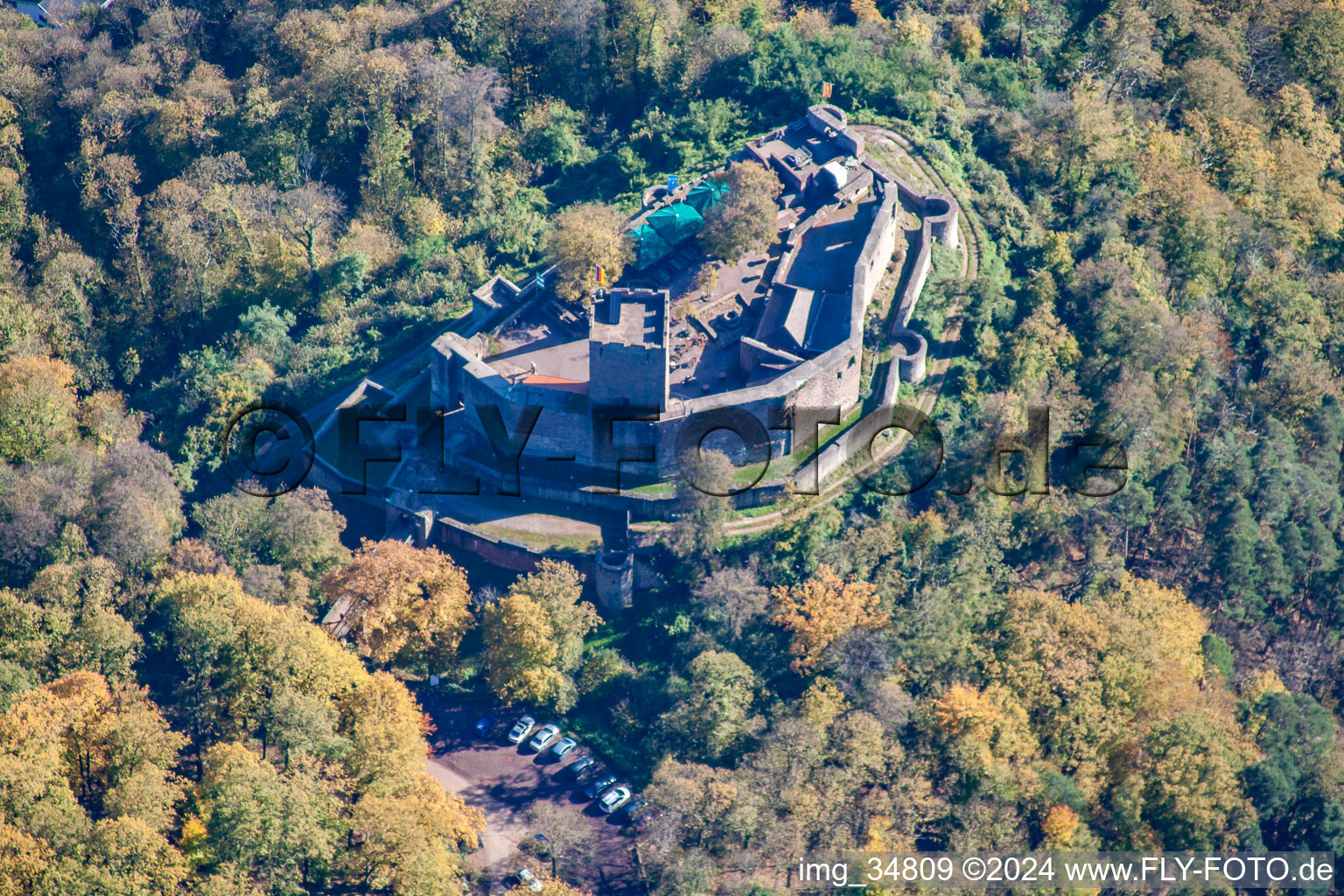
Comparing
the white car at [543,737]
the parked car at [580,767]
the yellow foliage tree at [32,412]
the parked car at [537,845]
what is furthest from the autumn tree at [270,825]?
the yellow foliage tree at [32,412]

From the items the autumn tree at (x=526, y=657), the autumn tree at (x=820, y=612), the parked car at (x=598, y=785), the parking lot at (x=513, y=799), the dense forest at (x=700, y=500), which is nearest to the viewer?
the parking lot at (x=513, y=799)

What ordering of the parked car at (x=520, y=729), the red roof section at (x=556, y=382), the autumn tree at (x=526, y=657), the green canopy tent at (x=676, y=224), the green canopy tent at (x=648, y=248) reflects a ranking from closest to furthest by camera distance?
the autumn tree at (x=526, y=657), the parked car at (x=520, y=729), the red roof section at (x=556, y=382), the green canopy tent at (x=648, y=248), the green canopy tent at (x=676, y=224)

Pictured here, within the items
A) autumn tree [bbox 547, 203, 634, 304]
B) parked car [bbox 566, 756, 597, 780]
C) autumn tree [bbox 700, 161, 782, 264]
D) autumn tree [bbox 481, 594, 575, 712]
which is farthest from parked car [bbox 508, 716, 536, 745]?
autumn tree [bbox 700, 161, 782, 264]

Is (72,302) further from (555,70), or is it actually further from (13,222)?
(555,70)

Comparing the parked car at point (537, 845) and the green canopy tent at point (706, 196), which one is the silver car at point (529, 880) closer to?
the parked car at point (537, 845)

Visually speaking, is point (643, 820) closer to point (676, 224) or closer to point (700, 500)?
point (700, 500)

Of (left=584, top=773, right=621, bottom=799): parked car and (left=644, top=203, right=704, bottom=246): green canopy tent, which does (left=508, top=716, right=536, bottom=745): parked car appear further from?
(left=644, top=203, right=704, bottom=246): green canopy tent

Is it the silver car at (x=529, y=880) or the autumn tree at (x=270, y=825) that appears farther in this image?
the silver car at (x=529, y=880)

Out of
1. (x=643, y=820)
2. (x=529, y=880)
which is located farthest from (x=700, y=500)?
(x=529, y=880)
